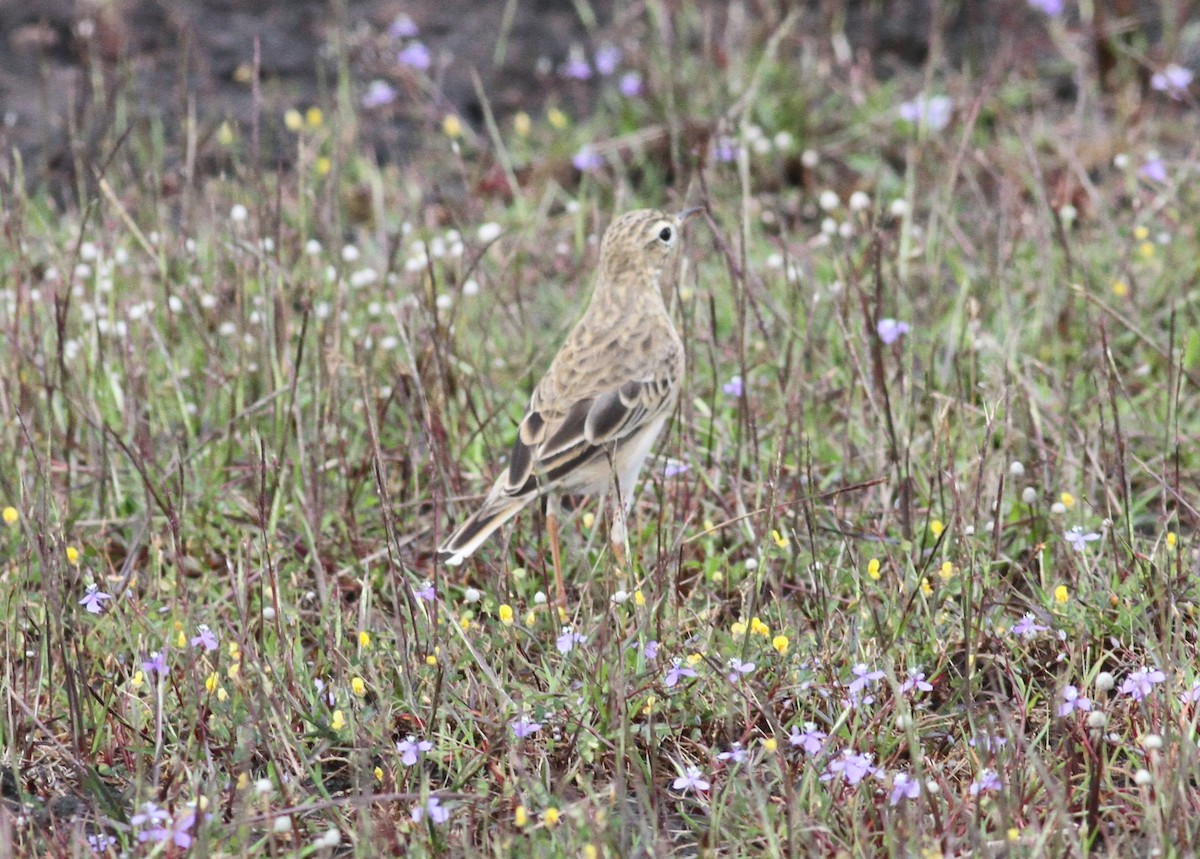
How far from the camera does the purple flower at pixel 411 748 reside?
3.89 meters

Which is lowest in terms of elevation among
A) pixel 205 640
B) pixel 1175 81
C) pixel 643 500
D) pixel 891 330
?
pixel 643 500

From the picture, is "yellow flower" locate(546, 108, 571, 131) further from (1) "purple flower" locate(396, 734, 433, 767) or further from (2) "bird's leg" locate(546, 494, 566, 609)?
(1) "purple flower" locate(396, 734, 433, 767)

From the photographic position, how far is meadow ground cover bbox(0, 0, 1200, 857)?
384 centimetres

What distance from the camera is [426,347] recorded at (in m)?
5.75

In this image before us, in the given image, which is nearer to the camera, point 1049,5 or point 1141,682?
point 1141,682

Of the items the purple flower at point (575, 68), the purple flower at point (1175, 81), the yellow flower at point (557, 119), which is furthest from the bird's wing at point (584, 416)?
the purple flower at point (1175, 81)

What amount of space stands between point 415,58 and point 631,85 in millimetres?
1069

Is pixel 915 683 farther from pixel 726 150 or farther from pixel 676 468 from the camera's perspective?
pixel 726 150

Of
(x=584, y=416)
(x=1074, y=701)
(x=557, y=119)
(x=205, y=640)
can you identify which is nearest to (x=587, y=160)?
(x=557, y=119)

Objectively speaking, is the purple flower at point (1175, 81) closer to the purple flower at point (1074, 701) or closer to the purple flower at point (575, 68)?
the purple flower at point (575, 68)

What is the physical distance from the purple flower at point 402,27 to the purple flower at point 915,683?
5347 mm

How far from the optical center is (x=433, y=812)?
3.58m

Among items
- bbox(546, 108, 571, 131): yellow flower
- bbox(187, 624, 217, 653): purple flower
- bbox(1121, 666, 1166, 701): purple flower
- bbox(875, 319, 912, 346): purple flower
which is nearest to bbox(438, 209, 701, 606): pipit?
bbox(187, 624, 217, 653): purple flower

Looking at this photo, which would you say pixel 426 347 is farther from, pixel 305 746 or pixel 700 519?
pixel 305 746
